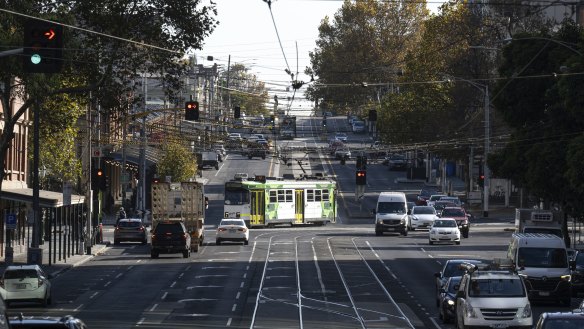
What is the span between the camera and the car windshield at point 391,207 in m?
77.0

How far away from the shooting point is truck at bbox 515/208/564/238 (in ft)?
179

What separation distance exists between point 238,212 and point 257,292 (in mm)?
40682

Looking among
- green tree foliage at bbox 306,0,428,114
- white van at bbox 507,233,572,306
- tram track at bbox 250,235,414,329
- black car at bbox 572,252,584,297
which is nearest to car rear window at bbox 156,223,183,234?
tram track at bbox 250,235,414,329

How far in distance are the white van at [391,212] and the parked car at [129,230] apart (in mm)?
15059

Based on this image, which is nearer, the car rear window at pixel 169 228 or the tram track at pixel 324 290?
the tram track at pixel 324 290

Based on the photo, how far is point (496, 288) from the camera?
31453mm

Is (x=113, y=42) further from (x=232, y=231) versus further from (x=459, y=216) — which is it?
(x=459, y=216)

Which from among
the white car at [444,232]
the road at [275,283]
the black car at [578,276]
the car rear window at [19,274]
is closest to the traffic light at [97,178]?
the road at [275,283]

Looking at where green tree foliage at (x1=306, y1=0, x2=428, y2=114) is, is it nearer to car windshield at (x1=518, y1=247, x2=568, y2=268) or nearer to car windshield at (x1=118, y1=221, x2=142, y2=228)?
car windshield at (x1=118, y1=221, x2=142, y2=228)

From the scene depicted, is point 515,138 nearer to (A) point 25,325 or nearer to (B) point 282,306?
(B) point 282,306

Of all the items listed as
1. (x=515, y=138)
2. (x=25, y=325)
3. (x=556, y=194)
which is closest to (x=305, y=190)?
(x=515, y=138)

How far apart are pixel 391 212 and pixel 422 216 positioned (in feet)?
16.9

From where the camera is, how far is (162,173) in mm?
112875

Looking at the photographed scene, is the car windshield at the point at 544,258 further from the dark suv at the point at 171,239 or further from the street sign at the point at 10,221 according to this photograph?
the dark suv at the point at 171,239
